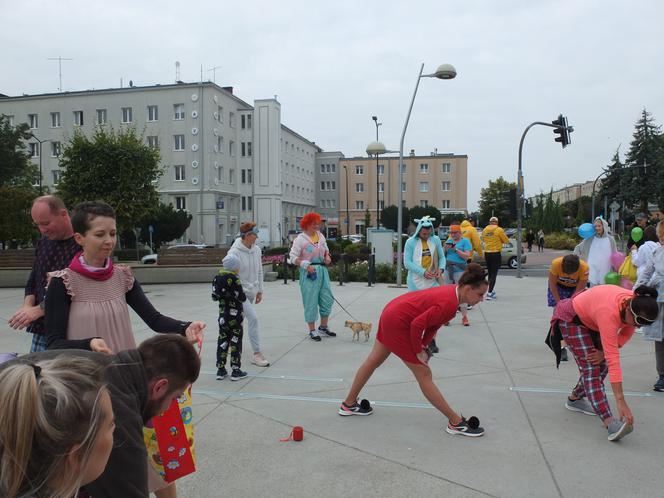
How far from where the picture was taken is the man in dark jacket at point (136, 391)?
1.60m

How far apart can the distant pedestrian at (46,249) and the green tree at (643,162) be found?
57874 millimetres

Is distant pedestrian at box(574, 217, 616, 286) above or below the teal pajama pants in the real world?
above

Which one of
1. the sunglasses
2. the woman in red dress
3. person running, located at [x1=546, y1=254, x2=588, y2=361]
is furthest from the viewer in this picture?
person running, located at [x1=546, y1=254, x2=588, y2=361]

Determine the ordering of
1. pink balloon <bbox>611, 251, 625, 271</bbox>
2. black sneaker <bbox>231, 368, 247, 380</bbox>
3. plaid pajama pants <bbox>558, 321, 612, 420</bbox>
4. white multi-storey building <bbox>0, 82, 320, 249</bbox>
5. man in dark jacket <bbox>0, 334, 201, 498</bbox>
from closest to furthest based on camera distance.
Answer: man in dark jacket <bbox>0, 334, 201, 498</bbox> < plaid pajama pants <bbox>558, 321, 612, 420</bbox> < black sneaker <bbox>231, 368, 247, 380</bbox> < pink balloon <bbox>611, 251, 625, 271</bbox> < white multi-storey building <bbox>0, 82, 320, 249</bbox>

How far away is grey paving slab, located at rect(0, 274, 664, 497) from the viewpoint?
10.4 feet

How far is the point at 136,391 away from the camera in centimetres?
177

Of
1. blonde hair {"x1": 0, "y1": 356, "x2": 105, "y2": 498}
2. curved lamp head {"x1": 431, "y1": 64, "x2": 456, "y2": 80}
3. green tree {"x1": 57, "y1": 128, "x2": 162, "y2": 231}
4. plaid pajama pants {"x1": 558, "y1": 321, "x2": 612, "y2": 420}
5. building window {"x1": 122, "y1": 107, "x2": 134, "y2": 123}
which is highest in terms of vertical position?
building window {"x1": 122, "y1": 107, "x2": 134, "y2": 123}

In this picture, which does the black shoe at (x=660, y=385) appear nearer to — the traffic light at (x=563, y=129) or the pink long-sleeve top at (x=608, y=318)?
the pink long-sleeve top at (x=608, y=318)

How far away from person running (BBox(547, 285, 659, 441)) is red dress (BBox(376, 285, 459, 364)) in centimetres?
101

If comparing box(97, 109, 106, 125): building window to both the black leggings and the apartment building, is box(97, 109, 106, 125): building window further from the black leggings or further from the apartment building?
the black leggings

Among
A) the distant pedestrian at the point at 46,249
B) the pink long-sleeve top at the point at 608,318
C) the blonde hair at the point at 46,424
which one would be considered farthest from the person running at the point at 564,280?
the blonde hair at the point at 46,424

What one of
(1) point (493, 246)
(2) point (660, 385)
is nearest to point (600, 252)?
(2) point (660, 385)

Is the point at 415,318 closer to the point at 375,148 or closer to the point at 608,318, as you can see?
the point at 608,318

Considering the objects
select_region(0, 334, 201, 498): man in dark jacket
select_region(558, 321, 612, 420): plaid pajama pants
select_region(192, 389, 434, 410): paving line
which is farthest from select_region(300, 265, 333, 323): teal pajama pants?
select_region(0, 334, 201, 498): man in dark jacket
